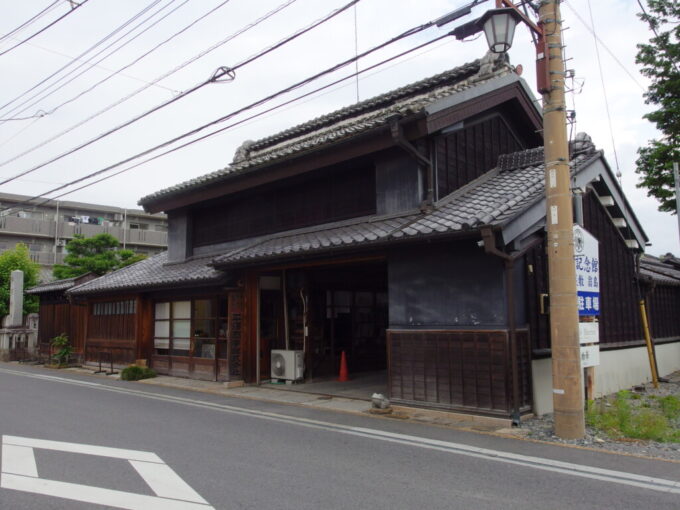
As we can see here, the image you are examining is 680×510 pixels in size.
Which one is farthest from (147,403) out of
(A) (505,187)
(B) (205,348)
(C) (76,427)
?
(A) (505,187)

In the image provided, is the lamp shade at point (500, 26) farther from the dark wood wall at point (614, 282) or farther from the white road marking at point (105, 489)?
the white road marking at point (105, 489)

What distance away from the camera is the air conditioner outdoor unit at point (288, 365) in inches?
517

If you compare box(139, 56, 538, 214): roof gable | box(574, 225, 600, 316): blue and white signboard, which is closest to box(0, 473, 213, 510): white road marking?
box(574, 225, 600, 316): blue and white signboard

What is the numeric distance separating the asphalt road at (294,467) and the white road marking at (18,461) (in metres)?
0.01

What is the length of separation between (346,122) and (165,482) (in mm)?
13049

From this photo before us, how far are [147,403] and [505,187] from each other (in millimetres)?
8554

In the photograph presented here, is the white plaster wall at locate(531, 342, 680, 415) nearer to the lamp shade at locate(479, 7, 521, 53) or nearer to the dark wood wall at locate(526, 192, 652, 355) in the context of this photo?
the dark wood wall at locate(526, 192, 652, 355)

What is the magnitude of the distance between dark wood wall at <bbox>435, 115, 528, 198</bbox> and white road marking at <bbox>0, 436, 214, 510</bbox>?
743 centimetres

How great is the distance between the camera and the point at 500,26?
7238 millimetres

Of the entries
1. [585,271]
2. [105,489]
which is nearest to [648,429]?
[585,271]

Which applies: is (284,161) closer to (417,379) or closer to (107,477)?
(417,379)

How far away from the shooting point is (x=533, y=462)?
6207mm

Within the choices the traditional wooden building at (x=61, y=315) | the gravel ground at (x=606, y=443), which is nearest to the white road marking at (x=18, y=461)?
the gravel ground at (x=606, y=443)

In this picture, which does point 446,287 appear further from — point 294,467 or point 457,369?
point 294,467
